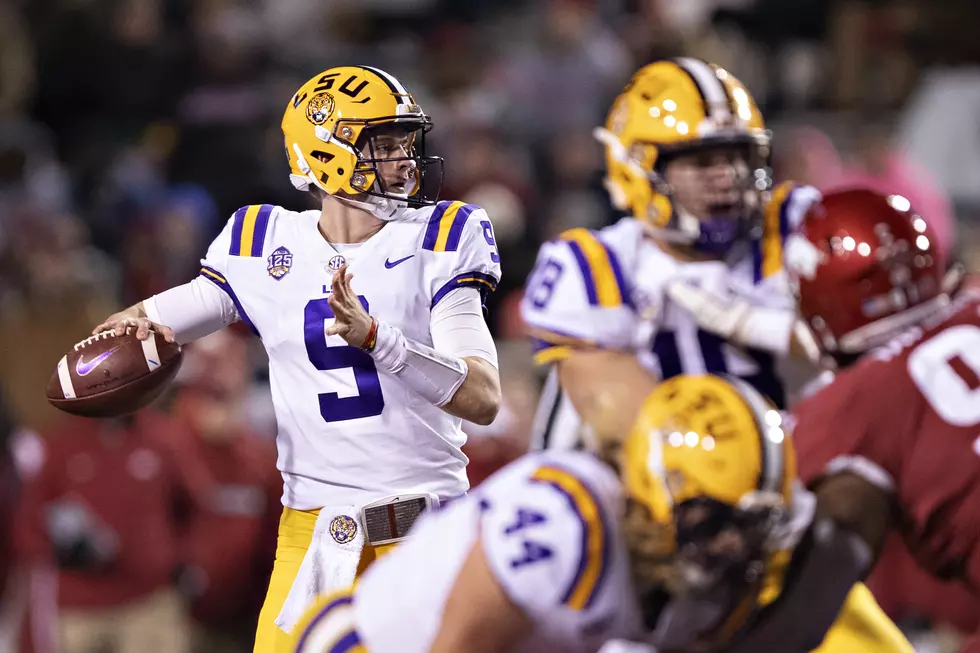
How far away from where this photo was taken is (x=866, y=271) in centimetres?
344

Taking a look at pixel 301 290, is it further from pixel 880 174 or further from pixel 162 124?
pixel 162 124

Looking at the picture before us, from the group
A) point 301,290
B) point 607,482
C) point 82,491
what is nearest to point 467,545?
point 607,482

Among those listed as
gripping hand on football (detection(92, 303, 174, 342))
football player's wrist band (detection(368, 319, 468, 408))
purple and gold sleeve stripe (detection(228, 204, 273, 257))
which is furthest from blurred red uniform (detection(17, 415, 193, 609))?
football player's wrist band (detection(368, 319, 468, 408))

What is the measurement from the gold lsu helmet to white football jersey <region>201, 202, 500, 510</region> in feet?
0.42

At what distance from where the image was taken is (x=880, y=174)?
27.1ft

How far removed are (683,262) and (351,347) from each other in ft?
4.18

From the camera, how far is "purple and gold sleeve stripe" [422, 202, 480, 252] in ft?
11.6

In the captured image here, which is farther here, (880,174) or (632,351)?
(880,174)

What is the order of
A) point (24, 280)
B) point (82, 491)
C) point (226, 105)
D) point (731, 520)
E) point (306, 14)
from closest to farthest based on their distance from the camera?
1. point (731, 520)
2. point (82, 491)
3. point (24, 280)
4. point (226, 105)
5. point (306, 14)

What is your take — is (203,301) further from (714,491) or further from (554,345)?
(714,491)

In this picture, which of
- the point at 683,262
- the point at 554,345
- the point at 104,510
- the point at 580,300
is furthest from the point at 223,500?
the point at 683,262

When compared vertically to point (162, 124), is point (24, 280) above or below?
below

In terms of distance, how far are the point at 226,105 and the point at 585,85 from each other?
2211mm

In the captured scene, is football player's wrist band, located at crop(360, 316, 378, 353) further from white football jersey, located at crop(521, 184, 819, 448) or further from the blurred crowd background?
the blurred crowd background
